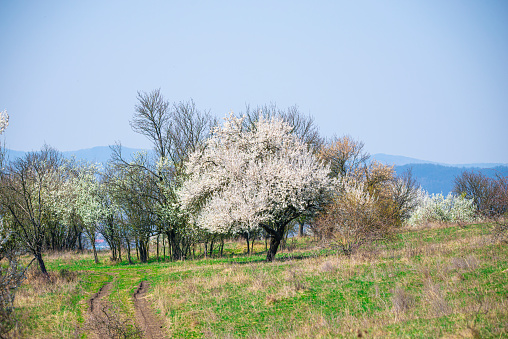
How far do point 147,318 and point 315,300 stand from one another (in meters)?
6.02

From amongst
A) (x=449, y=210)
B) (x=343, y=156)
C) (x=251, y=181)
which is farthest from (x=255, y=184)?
(x=449, y=210)

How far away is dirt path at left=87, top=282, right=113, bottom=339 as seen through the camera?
11211 millimetres

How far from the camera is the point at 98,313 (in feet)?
45.5

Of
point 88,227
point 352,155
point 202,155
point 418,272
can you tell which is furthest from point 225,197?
point 352,155

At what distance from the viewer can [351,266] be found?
17.4 m

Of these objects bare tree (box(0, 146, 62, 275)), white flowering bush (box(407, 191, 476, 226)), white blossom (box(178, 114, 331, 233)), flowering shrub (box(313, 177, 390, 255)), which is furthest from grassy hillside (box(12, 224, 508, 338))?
white flowering bush (box(407, 191, 476, 226))

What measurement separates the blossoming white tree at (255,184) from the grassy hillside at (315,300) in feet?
13.9

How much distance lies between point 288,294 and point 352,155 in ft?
116

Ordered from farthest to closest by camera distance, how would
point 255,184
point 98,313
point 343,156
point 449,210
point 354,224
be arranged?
point 449,210, point 343,156, point 255,184, point 354,224, point 98,313

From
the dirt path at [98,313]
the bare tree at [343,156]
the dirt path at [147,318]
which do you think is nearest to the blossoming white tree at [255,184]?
the dirt path at [98,313]

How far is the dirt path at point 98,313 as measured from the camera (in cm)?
1121

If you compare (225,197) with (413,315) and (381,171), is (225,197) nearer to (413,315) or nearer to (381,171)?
(413,315)

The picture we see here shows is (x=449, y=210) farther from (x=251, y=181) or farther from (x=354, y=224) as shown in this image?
(x=251, y=181)

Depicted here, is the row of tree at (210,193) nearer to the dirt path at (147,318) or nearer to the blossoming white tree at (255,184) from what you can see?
the blossoming white tree at (255,184)
